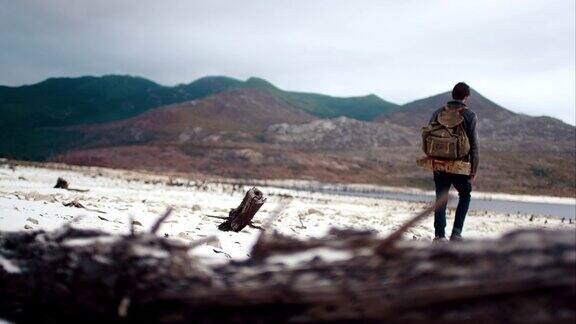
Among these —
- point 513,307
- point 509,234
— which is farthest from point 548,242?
point 513,307

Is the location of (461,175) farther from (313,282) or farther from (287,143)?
(287,143)

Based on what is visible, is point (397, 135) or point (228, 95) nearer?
point (397, 135)

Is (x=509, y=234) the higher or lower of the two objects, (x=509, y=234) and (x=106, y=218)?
the higher

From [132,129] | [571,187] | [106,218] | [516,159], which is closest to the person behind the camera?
[106,218]

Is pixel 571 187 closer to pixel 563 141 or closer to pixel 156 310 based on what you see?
pixel 563 141

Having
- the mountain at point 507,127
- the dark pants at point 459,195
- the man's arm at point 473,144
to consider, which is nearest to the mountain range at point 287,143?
the mountain at point 507,127

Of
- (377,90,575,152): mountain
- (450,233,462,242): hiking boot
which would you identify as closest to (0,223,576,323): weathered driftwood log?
(450,233,462,242): hiking boot

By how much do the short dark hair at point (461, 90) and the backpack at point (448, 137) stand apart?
0.66 feet

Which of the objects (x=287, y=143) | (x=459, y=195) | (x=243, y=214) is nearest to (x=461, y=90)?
(x=459, y=195)

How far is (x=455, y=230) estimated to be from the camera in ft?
20.3

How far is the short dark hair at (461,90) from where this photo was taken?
641 centimetres

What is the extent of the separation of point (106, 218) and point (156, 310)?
220 inches

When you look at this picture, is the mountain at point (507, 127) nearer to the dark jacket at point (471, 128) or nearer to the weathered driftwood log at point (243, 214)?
the weathered driftwood log at point (243, 214)

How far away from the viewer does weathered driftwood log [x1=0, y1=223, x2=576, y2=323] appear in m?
1.43
